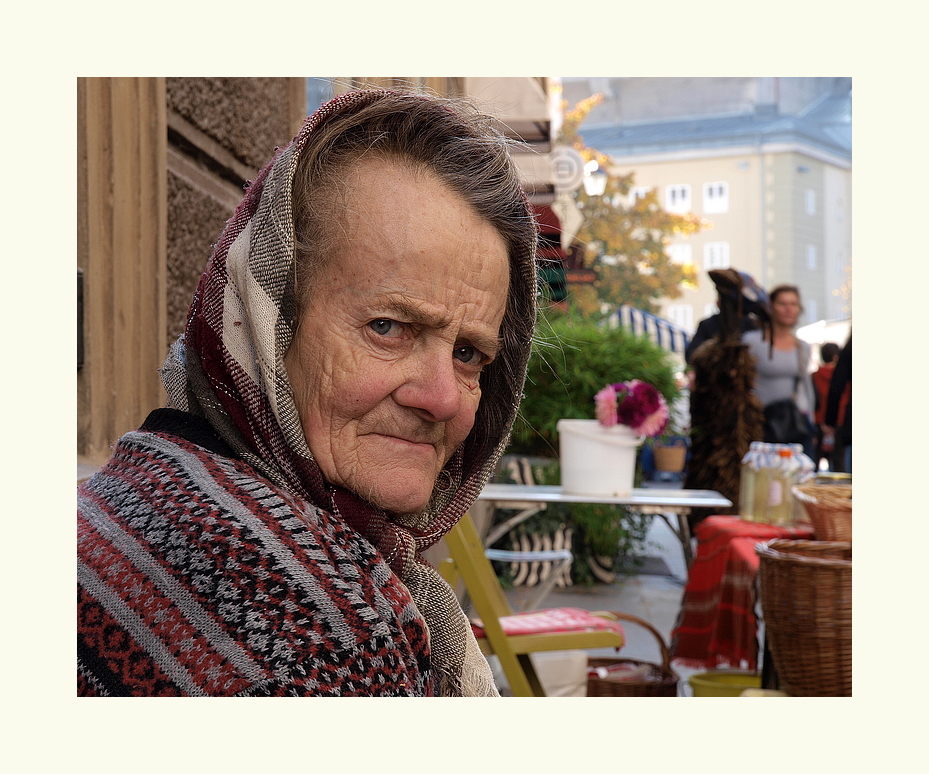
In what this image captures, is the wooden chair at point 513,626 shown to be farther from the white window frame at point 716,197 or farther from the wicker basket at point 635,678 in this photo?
the white window frame at point 716,197

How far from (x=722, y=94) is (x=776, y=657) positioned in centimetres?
1100

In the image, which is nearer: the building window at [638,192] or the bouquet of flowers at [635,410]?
the bouquet of flowers at [635,410]

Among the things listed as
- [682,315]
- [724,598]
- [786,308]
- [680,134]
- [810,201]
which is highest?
[680,134]

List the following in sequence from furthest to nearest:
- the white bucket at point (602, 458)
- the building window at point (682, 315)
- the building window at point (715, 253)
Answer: the building window at point (682, 315), the building window at point (715, 253), the white bucket at point (602, 458)

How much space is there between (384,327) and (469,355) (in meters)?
0.19

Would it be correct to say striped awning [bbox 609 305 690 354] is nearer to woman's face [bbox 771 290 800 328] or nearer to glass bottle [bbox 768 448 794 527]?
woman's face [bbox 771 290 800 328]

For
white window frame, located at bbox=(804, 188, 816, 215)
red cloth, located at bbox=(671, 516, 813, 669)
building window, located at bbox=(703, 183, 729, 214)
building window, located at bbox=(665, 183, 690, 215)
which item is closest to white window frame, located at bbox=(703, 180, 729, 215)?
building window, located at bbox=(703, 183, 729, 214)

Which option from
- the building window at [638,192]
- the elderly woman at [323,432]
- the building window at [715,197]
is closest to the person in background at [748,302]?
the elderly woman at [323,432]

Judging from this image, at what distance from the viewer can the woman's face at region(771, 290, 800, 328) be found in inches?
233

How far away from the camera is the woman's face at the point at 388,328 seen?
3.97 ft

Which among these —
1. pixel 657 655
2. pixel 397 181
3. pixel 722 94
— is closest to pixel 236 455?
pixel 397 181

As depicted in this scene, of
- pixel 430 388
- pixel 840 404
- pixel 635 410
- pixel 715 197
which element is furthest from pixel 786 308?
pixel 715 197

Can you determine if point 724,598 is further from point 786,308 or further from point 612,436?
point 786,308

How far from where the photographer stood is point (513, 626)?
316 cm
